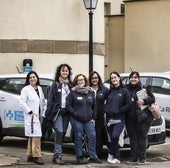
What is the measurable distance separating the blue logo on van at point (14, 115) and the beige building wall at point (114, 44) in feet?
47.1

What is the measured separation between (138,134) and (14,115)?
112 inches

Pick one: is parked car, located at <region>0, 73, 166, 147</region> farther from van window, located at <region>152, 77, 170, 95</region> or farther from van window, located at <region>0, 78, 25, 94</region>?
van window, located at <region>152, 77, 170, 95</region>

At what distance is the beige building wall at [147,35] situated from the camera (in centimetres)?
2517

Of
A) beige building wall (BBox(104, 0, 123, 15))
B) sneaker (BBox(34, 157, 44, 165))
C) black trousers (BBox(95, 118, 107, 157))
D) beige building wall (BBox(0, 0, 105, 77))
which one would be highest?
beige building wall (BBox(104, 0, 123, 15))


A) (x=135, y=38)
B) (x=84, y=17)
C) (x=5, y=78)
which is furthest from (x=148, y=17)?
(x=5, y=78)

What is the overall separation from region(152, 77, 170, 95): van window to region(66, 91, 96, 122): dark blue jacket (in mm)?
4801

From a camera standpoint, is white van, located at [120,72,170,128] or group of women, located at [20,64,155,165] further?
white van, located at [120,72,170,128]

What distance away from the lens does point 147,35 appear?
2561 cm

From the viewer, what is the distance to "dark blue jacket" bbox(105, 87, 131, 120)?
11.1 meters

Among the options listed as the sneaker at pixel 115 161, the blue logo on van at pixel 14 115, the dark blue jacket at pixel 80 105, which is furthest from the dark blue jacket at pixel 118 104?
the blue logo on van at pixel 14 115

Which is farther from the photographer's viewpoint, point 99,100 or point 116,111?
point 99,100

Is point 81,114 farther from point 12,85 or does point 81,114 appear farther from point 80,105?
point 12,85

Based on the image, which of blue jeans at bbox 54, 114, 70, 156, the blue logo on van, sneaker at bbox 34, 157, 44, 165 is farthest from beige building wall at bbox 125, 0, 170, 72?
sneaker at bbox 34, 157, 44, 165

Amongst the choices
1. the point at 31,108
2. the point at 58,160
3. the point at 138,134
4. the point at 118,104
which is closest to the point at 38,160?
the point at 58,160
